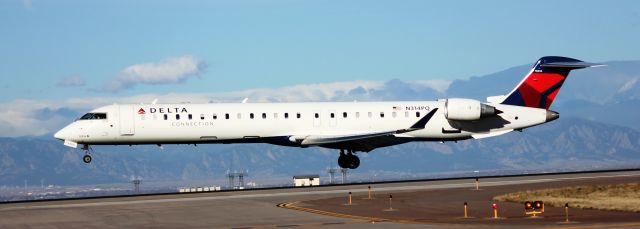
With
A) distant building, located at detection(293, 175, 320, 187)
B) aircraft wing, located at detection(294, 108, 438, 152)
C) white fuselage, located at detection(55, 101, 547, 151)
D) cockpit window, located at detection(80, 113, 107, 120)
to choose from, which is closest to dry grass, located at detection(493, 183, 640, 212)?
aircraft wing, located at detection(294, 108, 438, 152)

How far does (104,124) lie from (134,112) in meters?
1.70

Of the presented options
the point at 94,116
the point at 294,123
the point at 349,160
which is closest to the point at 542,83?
the point at 349,160

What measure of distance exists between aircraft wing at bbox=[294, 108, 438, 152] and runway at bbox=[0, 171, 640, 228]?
10.5ft

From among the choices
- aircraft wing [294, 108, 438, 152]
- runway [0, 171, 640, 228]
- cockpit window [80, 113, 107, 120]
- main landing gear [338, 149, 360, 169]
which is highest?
cockpit window [80, 113, 107, 120]

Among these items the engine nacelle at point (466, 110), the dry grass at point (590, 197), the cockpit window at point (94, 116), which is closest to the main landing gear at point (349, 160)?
the engine nacelle at point (466, 110)

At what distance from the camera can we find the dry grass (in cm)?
3888

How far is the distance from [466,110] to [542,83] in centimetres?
555

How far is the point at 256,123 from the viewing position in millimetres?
58094

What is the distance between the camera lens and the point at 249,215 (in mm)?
38906

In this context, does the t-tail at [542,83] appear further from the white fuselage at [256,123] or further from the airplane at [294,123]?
the white fuselage at [256,123]

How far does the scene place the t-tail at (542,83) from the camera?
6038 centimetres

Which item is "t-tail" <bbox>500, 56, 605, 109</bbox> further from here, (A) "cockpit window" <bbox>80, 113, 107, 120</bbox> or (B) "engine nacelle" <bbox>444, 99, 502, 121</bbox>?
(A) "cockpit window" <bbox>80, 113, 107, 120</bbox>

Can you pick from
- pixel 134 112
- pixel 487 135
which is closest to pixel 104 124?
pixel 134 112

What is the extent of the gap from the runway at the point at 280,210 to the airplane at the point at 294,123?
3.35 meters
